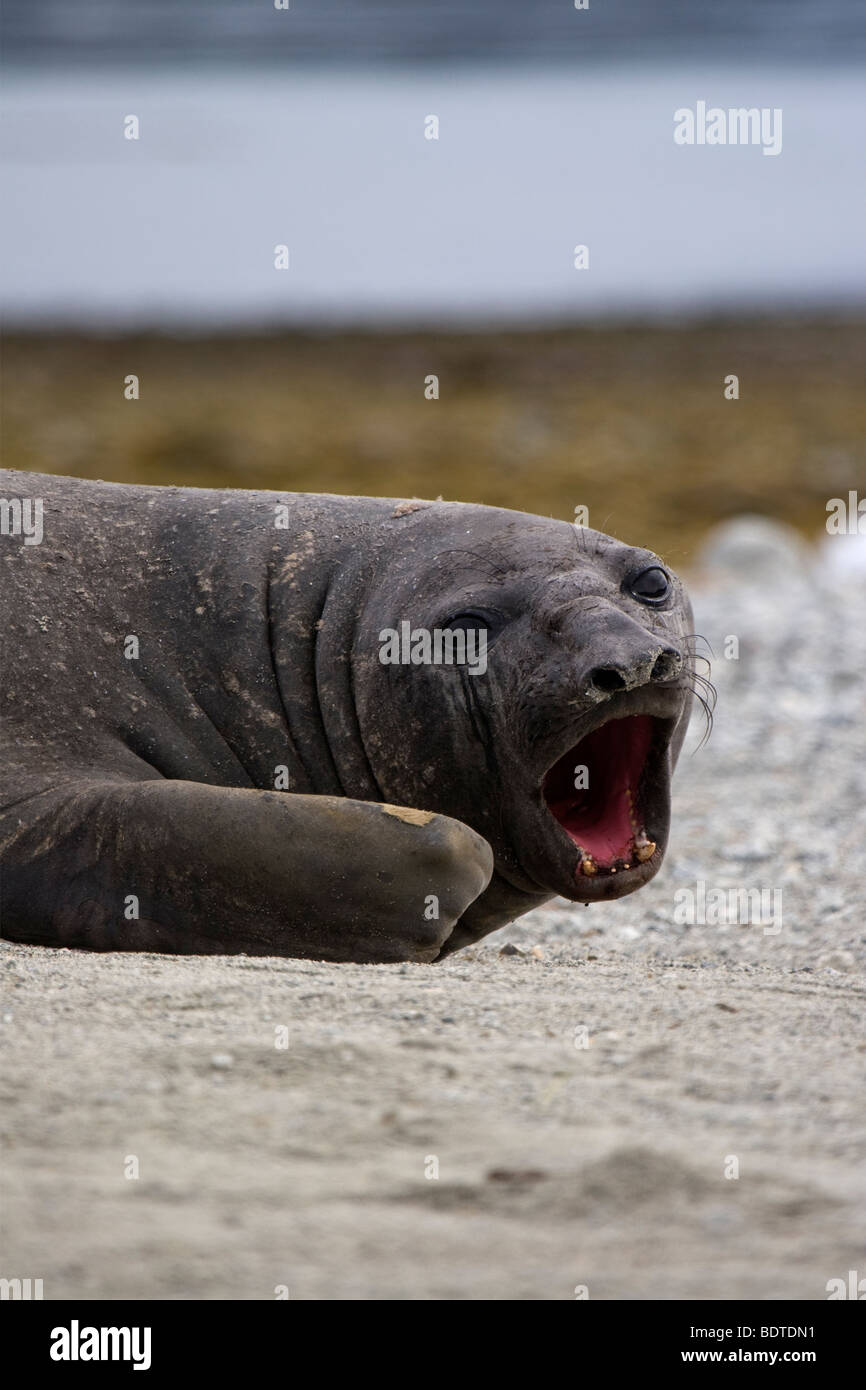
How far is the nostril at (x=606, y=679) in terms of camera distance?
4062 mm

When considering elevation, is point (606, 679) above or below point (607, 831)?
above

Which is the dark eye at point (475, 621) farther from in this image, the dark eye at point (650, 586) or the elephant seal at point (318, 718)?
the dark eye at point (650, 586)

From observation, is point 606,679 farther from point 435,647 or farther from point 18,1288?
point 18,1288

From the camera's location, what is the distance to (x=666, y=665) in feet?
13.5

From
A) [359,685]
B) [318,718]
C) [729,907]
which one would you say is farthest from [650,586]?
[729,907]

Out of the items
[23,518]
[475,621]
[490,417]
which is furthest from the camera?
[490,417]

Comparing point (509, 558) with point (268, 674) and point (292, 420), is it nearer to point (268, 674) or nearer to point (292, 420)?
point (268, 674)

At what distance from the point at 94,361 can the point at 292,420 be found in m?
9.05

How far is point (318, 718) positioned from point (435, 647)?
0.45m

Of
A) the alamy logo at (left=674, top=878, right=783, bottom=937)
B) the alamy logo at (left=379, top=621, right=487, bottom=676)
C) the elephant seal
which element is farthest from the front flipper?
the alamy logo at (left=674, top=878, right=783, bottom=937)

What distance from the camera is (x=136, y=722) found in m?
4.62
